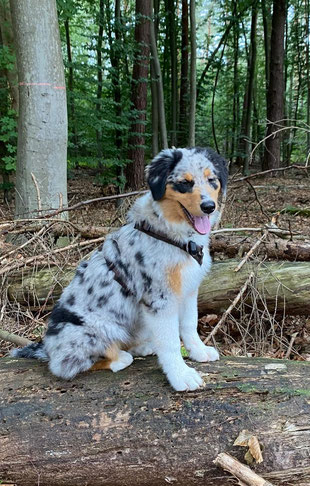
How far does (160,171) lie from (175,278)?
2.63ft

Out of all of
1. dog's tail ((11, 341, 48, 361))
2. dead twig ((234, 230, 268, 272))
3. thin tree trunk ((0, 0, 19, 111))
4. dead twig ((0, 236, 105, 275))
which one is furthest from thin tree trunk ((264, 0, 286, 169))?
dog's tail ((11, 341, 48, 361))

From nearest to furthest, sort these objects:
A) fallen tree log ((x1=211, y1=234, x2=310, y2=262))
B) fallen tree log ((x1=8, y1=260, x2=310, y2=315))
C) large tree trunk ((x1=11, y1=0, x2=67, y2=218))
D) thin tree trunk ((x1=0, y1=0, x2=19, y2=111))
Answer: fallen tree log ((x1=8, y1=260, x2=310, y2=315)) < fallen tree log ((x1=211, y1=234, x2=310, y2=262)) < large tree trunk ((x1=11, y1=0, x2=67, y2=218)) < thin tree trunk ((x1=0, y1=0, x2=19, y2=111))

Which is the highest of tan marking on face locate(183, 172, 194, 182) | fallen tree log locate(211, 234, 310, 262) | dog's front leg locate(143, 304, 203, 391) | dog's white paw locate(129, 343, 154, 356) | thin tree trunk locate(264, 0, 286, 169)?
thin tree trunk locate(264, 0, 286, 169)

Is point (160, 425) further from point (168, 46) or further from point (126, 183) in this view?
point (168, 46)

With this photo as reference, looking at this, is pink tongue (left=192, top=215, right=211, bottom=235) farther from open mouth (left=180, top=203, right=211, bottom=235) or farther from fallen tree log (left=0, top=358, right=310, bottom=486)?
fallen tree log (left=0, top=358, right=310, bottom=486)

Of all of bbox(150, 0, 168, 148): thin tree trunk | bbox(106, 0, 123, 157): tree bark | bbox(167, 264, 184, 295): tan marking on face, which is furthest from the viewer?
bbox(150, 0, 168, 148): thin tree trunk

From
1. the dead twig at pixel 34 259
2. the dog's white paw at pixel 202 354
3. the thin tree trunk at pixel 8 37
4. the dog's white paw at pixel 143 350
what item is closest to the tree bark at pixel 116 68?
the thin tree trunk at pixel 8 37

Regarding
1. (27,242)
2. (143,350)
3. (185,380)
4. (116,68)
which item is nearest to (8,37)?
(116,68)

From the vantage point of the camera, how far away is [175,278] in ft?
9.73

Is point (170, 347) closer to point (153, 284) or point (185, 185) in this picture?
point (153, 284)

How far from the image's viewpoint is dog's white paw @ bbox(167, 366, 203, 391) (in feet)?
9.37

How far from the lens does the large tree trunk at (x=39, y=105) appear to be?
6254 mm

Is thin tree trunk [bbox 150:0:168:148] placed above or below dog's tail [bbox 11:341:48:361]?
above

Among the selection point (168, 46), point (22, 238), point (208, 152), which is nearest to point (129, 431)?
point (208, 152)
